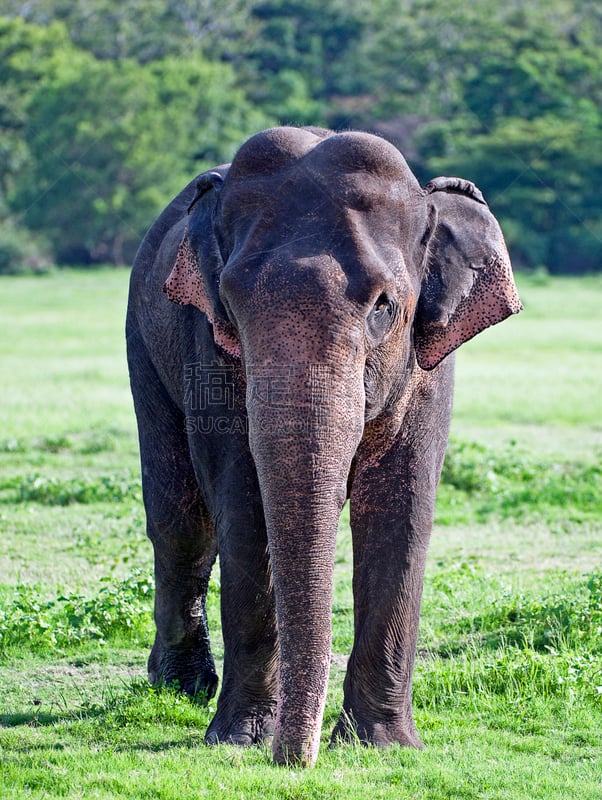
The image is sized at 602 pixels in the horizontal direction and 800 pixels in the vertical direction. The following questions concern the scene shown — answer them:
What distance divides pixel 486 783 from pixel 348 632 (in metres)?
2.26

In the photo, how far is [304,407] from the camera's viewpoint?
3951mm

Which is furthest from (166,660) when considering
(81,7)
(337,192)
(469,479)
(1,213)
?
(81,7)

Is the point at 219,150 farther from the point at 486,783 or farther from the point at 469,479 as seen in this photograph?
the point at 486,783

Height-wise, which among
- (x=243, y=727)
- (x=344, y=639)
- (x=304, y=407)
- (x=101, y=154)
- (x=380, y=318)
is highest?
(x=380, y=318)

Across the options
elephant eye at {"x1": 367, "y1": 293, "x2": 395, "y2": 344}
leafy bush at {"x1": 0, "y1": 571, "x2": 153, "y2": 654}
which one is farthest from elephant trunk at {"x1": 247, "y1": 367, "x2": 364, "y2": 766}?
leafy bush at {"x1": 0, "y1": 571, "x2": 153, "y2": 654}

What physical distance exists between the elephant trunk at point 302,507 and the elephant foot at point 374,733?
823 millimetres

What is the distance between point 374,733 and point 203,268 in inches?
69.1

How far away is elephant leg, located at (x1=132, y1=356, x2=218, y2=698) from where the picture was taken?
588 centimetres

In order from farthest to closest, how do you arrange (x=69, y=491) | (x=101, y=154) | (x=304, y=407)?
1. (x=101, y=154)
2. (x=69, y=491)
3. (x=304, y=407)

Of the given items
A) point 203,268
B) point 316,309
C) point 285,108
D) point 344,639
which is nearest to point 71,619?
point 344,639

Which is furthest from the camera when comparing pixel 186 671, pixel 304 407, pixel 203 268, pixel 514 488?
pixel 514 488

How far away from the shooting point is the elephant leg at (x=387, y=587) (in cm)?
490

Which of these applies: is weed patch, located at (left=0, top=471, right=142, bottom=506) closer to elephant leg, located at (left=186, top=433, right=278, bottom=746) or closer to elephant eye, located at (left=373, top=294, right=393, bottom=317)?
elephant leg, located at (left=186, top=433, right=278, bottom=746)

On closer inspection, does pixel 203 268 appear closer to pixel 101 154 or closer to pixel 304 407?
pixel 304 407
